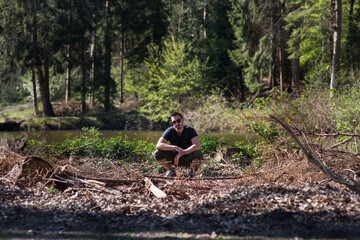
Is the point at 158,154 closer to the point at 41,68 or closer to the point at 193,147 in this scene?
the point at 193,147

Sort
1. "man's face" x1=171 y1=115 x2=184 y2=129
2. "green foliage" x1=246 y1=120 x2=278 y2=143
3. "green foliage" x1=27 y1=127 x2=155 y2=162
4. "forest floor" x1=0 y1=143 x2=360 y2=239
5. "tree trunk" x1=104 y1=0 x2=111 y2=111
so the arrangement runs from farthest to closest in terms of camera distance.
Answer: "tree trunk" x1=104 y1=0 x2=111 y2=111
"green foliage" x1=27 y1=127 x2=155 y2=162
"green foliage" x1=246 y1=120 x2=278 y2=143
"man's face" x1=171 y1=115 x2=184 y2=129
"forest floor" x1=0 y1=143 x2=360 y2=239

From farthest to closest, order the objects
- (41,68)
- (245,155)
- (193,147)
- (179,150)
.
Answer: (41,68) → (245,155) → (193,147) → (179,150)

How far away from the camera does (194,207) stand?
15.8ft

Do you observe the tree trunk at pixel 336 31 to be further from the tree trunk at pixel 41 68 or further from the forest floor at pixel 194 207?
the tree trunk at pixel 41 68

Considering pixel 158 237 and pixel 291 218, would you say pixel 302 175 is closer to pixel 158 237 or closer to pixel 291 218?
pixel 291 218

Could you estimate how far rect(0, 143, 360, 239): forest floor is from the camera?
3959mm

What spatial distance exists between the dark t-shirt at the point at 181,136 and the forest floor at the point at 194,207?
1126 millimetres

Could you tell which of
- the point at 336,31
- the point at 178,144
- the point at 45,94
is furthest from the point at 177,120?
the point at 45,94

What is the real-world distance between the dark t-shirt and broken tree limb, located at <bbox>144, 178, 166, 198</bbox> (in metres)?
1.46

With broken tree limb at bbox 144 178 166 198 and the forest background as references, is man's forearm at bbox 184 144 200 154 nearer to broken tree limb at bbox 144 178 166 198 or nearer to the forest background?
broken tree limb at bbox 144 178 166 198

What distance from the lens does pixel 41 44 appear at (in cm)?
2464

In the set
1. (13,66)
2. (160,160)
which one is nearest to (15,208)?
(160,160)

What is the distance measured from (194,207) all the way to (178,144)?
99.6 inches

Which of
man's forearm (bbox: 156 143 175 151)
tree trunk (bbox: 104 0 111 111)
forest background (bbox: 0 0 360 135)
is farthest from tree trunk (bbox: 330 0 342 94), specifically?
tree trunk (bbox: 104 0 111 111)
